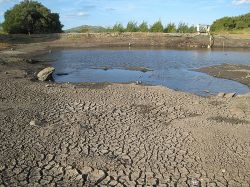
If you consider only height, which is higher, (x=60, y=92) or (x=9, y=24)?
(x=9, y=24)

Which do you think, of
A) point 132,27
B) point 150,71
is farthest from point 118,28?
point 150,71

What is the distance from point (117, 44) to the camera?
40250 millimetres

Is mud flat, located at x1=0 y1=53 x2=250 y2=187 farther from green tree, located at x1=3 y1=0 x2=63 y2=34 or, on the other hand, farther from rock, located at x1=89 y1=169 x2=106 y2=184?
green tree, located at x1=3 y1=0 x2=63 y2=34

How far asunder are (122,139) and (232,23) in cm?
4837

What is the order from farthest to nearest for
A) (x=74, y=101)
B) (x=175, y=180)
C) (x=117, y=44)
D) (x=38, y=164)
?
1. (x=117, y=44)
2. (x=74, y=101)
3. (x=38, y=164)
4. (x=175, y=180)

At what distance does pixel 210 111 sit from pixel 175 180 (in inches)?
183

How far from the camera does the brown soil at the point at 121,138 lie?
7039 mm

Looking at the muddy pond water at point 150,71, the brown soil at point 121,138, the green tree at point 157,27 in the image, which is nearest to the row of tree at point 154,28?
the green tree at point 157,27

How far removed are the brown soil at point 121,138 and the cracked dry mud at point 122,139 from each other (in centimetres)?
2

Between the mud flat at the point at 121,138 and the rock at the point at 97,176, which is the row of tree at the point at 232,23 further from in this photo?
the rock at the point at 97,176

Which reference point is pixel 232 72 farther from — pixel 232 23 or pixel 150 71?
pixel 232 23

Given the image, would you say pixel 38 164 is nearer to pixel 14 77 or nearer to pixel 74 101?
pixel 74 101

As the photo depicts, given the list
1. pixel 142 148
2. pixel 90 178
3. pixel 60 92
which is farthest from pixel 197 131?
pixel 60 92

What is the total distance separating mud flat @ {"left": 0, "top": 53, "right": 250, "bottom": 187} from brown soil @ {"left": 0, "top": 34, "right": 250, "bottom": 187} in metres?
0.02
